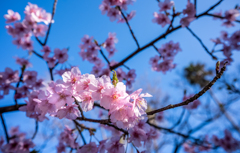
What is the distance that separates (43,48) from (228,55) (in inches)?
164

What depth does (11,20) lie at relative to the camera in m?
3.12

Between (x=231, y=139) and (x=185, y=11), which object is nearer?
(x=185, y=11)

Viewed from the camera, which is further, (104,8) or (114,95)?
(104,8)

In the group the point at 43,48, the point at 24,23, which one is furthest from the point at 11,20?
the point at 43,48

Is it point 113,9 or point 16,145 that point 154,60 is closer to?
point 113,9

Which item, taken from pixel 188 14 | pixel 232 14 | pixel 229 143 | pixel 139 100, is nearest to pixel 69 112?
pixel 139 100

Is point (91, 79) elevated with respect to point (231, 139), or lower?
lower

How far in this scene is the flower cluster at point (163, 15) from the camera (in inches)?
111

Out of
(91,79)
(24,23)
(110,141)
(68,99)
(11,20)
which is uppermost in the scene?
(11,20)

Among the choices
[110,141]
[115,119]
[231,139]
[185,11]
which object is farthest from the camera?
[231,139]

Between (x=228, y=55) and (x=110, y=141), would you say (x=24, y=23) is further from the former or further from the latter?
(x=228, y=55)

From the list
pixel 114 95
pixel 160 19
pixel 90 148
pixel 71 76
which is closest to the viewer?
pixel 114 95

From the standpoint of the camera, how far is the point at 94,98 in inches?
48.7

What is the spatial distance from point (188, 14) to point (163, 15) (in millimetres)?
591
